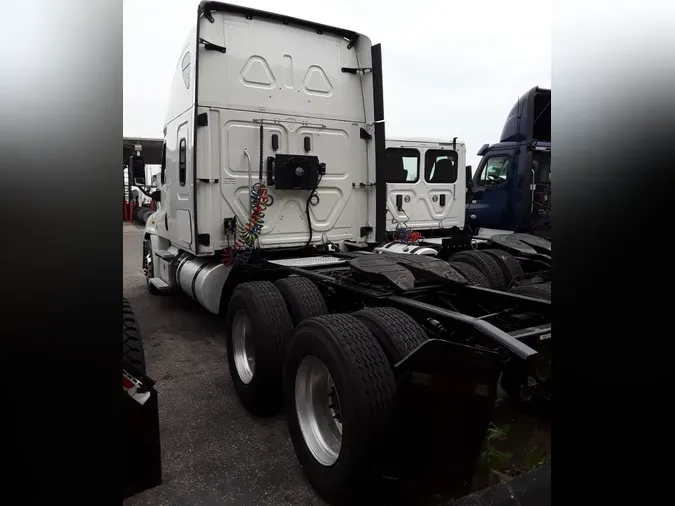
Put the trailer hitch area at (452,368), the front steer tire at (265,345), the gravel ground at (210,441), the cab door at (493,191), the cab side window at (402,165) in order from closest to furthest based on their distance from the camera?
the trailer hitch area at (452,368) → the gravel ground at (210,441) → the front steer tire at (265,345) → the cab side window at (402,165) → the cab door at (493,191)

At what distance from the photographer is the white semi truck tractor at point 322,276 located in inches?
89.0

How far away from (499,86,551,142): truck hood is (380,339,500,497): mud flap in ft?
25.7

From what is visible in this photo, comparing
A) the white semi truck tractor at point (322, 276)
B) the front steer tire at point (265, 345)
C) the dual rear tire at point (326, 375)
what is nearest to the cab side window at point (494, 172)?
the white semi truck tractor at point (322, 276)

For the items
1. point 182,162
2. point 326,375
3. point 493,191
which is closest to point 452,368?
point 326,375

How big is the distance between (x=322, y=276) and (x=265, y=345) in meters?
0.79

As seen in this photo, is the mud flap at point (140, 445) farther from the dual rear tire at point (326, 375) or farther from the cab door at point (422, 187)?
the cab door at point (422, 187)

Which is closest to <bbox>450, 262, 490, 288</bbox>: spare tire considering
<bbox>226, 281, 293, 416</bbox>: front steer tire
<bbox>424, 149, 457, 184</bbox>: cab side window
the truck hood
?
<bbox>226, 281, 293, 416</bbox>: front steer tire

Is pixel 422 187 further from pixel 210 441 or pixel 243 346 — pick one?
pixel 210 441

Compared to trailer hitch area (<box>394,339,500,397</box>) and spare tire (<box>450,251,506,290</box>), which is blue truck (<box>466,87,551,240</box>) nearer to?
spare tire (<box>450,251,506,290</box>)

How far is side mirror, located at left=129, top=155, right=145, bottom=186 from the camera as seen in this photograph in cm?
653

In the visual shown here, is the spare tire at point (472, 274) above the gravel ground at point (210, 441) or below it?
above
